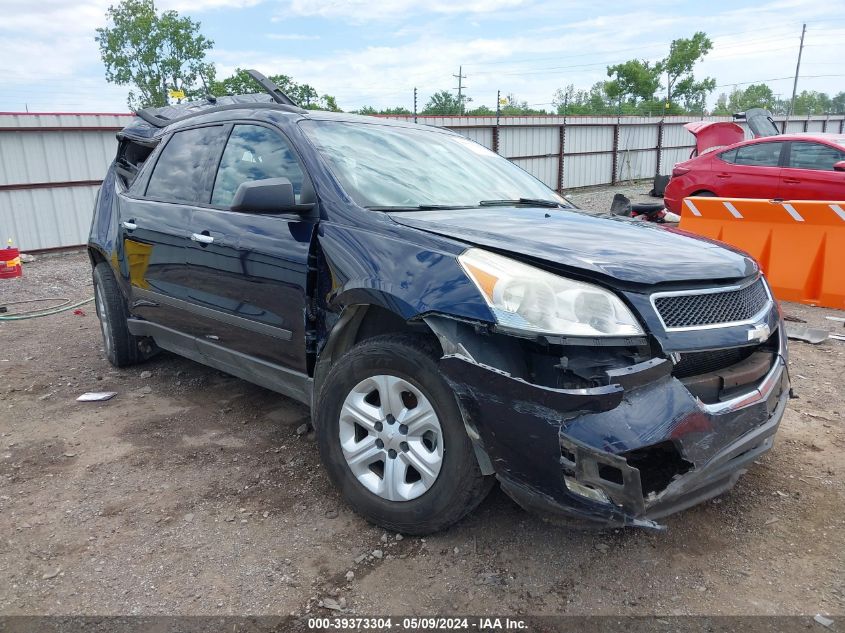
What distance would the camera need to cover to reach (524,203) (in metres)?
3.47

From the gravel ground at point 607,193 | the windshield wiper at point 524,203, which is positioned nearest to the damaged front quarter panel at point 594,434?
the windshield wiper at point 524,203

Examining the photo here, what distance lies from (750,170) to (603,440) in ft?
29.7

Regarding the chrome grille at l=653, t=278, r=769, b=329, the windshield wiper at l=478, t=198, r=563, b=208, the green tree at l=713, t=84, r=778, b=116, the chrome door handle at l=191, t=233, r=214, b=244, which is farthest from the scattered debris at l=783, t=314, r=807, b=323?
Answer: the green tree at l=713, t=84, r=778, b=116

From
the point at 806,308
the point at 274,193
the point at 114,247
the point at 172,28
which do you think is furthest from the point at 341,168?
the point at 172,28

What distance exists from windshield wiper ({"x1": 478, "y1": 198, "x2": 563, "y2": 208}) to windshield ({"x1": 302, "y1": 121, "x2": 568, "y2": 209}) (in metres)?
0.02

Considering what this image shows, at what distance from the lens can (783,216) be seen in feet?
21.8

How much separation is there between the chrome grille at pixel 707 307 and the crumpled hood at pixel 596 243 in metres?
0.07

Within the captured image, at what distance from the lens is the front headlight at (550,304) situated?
2.13m

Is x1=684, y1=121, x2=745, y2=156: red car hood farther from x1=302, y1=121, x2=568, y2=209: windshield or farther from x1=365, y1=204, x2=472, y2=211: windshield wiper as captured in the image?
x1=365, y1=204, x2=472, y2=211: windshield wiper

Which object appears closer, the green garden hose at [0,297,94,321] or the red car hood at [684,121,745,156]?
the green garden hose at [0,297,94,321]

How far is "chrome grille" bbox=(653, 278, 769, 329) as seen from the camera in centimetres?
226

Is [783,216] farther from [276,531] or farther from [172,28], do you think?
[172,28]

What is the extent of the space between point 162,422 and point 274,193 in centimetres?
187

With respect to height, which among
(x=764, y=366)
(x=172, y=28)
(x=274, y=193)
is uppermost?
(x=172, y=28)
